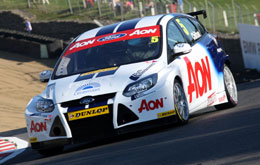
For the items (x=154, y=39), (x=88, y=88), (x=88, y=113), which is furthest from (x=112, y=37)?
(x=88, y=113)

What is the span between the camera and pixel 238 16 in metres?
30.9

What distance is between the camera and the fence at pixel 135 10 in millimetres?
31281

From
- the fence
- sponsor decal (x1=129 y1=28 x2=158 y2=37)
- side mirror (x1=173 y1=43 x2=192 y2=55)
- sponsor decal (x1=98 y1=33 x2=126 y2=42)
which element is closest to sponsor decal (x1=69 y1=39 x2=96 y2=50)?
sponsor decal (x1=98 y1=33 x2=126 y2=42)

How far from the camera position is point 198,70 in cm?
1024

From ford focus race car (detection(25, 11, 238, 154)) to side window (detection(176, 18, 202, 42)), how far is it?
21 mm

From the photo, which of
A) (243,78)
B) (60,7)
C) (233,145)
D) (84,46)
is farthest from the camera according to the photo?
(60,7)

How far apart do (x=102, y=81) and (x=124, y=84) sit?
301mm

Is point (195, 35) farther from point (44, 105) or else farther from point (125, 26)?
point (44, 105)

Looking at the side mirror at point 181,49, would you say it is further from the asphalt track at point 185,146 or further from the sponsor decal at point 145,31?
the asphalt track at point 185,146

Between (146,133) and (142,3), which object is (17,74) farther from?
(146,133)

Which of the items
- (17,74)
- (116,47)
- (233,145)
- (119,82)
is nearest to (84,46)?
(116,47)

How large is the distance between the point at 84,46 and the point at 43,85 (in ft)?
55.2

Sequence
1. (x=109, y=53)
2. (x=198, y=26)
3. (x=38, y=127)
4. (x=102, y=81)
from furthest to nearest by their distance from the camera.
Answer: (x=198, y=26), (x=109, y=53), (x=38, y=127), (x=102, y=81)

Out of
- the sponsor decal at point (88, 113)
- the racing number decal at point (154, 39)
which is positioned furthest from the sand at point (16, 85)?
the sponsor decal at point (88, 113)
